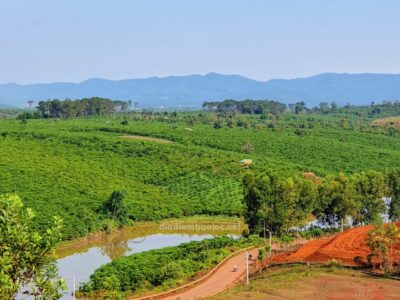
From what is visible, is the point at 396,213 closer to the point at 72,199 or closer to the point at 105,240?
the point at 105,240

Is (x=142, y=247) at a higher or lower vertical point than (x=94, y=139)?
lower

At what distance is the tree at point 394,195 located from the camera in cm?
4806

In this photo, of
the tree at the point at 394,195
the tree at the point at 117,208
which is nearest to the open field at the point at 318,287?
the tree at the point at 394,195

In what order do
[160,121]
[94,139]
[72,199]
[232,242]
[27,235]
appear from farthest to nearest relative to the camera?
[160,121] < [94,139] < [72,199] < [232,242] < [27,235]

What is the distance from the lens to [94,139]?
8656cm

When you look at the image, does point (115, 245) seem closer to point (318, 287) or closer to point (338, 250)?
point (338, 250)

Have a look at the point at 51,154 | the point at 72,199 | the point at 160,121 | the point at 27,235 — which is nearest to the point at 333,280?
the point at 27,235

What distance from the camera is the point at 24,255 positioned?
1028cm

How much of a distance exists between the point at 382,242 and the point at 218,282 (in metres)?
9.57

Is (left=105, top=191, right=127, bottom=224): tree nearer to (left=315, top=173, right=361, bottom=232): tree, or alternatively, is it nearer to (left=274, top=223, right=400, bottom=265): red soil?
(left=315, top=173, right=361, bottom=232): tree

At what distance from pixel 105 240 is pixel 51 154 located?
30.1 meters

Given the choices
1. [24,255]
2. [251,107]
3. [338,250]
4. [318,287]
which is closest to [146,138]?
[338,250]

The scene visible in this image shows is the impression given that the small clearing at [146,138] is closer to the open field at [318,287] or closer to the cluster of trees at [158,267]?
the cluster of trees at [158,267]

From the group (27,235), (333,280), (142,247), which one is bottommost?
(142,247)
